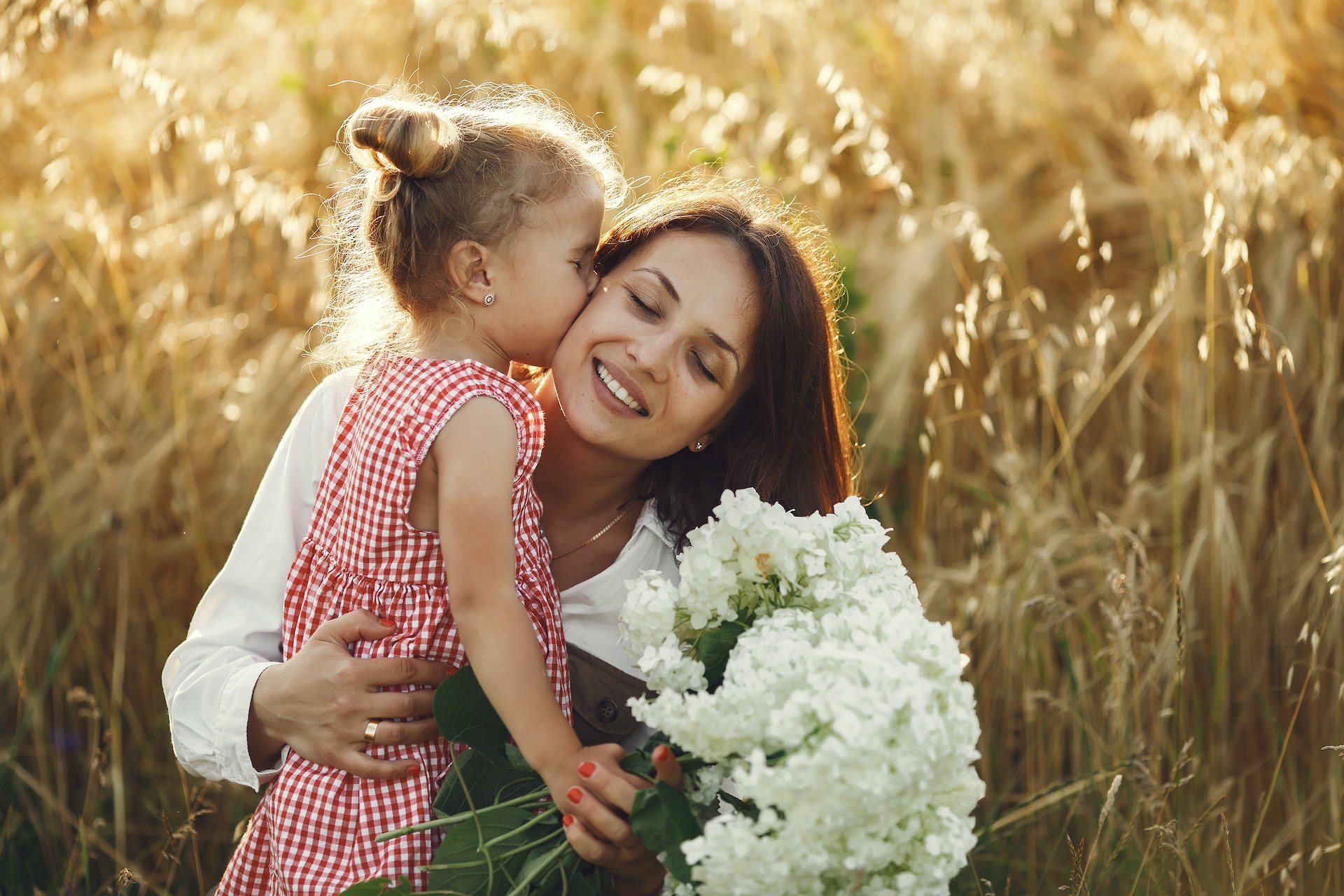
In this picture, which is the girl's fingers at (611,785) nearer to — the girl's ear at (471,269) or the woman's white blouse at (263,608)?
the woman's white blouse at (263,608)

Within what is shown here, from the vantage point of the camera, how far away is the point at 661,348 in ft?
5.93

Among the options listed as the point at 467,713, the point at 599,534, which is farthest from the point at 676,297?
the point at 467,713

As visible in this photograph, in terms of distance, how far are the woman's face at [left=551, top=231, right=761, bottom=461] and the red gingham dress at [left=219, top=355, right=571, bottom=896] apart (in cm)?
18

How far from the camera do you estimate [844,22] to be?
4000 mm

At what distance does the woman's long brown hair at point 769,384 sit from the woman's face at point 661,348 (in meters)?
0.04

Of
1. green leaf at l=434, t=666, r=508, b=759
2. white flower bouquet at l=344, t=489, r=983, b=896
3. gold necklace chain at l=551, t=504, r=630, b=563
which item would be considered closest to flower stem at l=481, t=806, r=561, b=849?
white flower bouquet at l=344, t=489, r=983, b=896

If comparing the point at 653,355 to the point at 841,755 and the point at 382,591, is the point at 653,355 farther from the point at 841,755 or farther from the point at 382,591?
the point at 841,755

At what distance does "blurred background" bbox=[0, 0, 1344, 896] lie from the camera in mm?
2379

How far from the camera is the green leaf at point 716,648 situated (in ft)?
4.66

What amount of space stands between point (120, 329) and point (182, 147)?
949 mm

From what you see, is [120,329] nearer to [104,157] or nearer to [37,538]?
[37,538]

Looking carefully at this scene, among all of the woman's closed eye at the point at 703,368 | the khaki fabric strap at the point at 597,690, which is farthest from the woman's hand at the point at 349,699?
the woman's closed eye at the point at 703,368

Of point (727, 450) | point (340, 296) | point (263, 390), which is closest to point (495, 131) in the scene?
point (340, 296)

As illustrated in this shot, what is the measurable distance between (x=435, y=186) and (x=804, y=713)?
1057 millimetres
